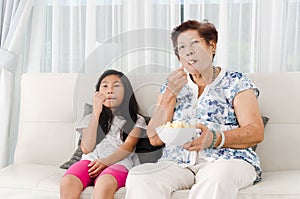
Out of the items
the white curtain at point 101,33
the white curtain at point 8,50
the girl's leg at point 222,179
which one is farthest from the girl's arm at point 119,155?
the white curtain at point 8,50

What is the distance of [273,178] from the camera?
8.78 ft

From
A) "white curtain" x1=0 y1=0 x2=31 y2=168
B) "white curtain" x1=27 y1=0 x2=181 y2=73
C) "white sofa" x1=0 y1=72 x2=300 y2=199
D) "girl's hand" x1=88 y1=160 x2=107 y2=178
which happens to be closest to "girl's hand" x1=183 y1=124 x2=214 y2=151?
"white sofa" x1=0 y1=72 x2=300 y2=199

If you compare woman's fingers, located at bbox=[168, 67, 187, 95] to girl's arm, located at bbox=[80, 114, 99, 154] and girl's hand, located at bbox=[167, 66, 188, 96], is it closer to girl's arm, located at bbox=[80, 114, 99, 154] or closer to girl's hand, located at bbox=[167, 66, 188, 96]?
girl's hand, located at bbox=[167, 66, 188, 96]

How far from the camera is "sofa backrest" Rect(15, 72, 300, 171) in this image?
2.94 meters

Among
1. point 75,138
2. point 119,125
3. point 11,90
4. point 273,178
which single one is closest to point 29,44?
point 11,90

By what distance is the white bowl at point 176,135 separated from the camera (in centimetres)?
252

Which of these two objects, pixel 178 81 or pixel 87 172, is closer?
pixel 87 172

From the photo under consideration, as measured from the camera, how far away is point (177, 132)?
2.52 meters

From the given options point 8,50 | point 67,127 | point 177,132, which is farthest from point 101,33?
point 177,132

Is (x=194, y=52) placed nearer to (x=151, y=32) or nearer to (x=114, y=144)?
(x=114, y=144)

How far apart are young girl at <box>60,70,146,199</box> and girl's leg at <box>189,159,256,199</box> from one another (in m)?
0.37

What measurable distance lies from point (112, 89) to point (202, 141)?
49cm

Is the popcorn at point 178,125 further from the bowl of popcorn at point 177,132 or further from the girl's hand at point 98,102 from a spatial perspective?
the girl's hand at point 98,102

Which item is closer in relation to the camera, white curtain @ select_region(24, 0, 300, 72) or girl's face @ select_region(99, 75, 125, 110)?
girl's face @ select_region(99, 75, 125, 110)
